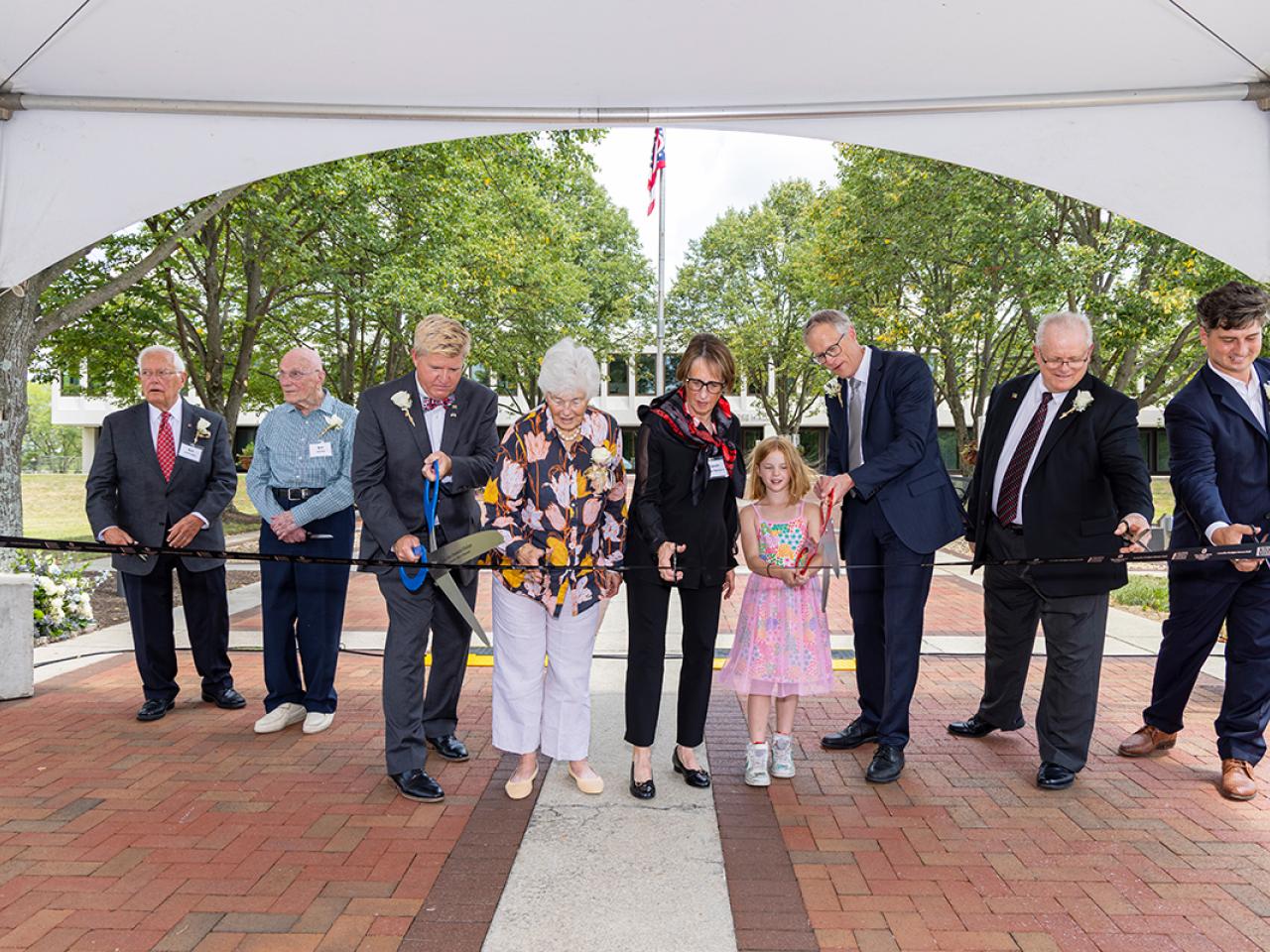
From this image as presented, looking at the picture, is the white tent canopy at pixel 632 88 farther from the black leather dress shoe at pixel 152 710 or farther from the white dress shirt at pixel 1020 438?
the black leather dress shoe at pixel 152 710

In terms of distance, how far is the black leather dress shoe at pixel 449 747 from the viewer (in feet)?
13.9

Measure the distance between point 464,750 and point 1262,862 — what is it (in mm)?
3266

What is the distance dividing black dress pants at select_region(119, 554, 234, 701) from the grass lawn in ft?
30.0

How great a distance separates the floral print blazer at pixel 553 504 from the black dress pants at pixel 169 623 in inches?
87.2

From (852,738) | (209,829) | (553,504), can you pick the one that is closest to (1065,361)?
(852,738)

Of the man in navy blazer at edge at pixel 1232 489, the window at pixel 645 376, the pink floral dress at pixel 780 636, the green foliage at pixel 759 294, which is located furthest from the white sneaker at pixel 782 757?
the window at pixel 645 376

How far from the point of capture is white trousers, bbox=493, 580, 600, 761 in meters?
3.71

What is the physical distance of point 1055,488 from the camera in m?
3.89

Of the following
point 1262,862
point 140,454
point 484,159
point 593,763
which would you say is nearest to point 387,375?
point 484,159

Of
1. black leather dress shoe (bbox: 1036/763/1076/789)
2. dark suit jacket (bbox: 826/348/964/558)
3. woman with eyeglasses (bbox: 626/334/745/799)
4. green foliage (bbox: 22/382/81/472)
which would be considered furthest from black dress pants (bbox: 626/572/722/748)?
green foliage (bbox: 22/382/81/472)

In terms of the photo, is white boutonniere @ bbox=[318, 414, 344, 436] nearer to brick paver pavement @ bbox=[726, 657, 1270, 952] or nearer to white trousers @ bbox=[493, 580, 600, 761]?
white trousers @ bbox=[493, 580, 600, 761]

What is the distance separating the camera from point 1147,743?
4.29m

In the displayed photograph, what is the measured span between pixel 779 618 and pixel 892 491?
0.78 metres

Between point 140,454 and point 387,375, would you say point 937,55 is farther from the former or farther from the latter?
point 387,375
